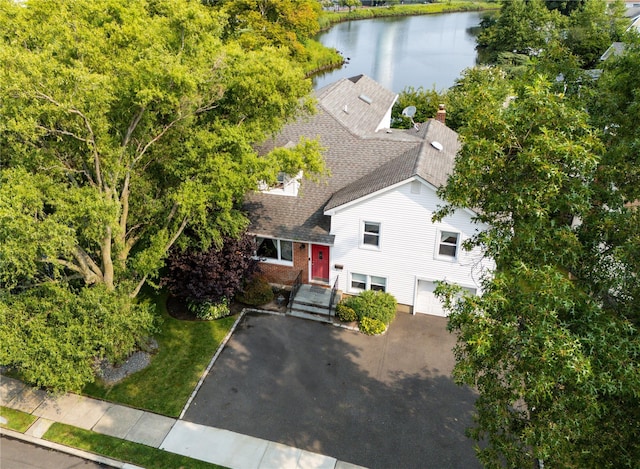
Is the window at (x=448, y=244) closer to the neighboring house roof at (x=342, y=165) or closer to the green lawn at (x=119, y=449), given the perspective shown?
the neighboring house roof at (x=342, y=165)

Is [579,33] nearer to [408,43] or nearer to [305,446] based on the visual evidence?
[408,43]

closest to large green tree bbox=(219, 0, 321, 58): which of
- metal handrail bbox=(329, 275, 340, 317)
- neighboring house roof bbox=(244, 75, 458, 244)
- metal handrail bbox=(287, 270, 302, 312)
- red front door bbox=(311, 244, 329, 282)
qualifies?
neighboring house roof bbox=(244, 75, 458, 244)

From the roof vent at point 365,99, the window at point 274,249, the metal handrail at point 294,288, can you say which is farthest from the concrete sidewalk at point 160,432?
the roof vent at point 365,99

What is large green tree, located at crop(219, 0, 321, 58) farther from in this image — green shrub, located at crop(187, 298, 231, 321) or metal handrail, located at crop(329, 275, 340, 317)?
green shrub, located at crop(187, 298, 231, 321)

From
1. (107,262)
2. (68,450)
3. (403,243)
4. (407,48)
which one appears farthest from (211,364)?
(407,48)

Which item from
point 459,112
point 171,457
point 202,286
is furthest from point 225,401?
point 459,112

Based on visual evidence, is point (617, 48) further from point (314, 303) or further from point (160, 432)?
point (160, 432)
